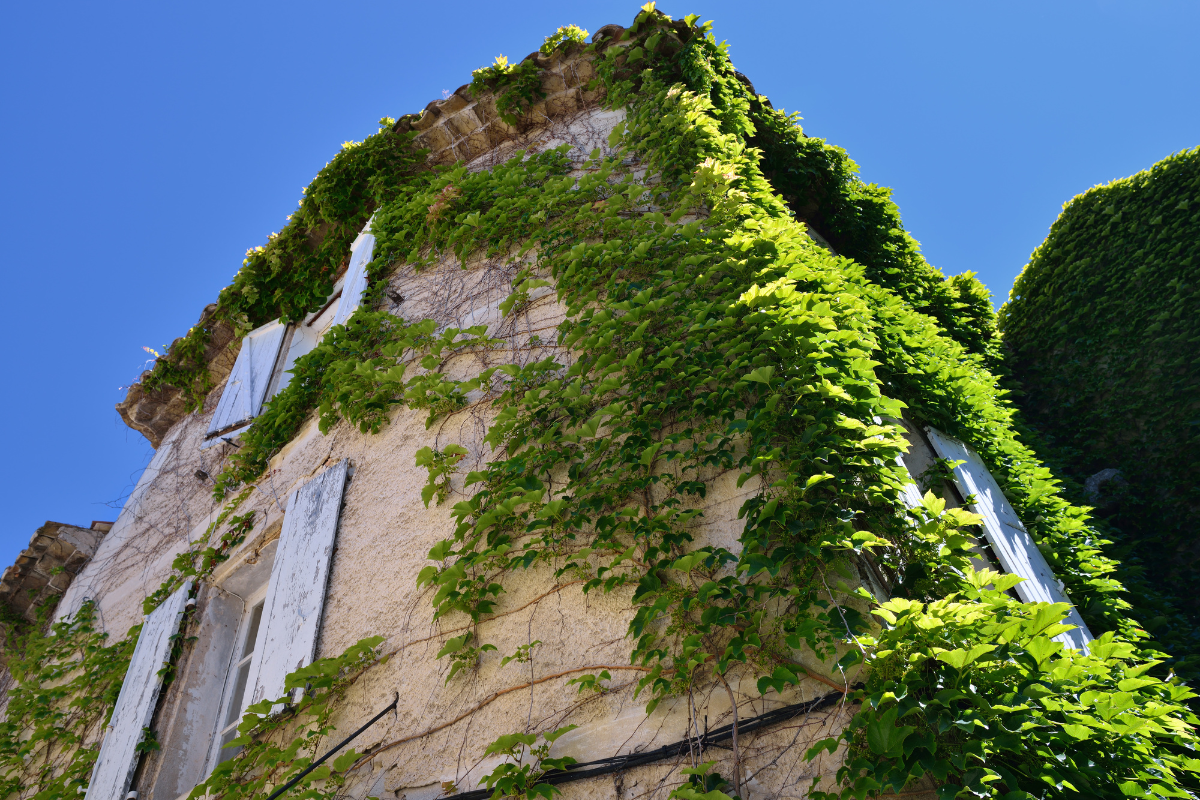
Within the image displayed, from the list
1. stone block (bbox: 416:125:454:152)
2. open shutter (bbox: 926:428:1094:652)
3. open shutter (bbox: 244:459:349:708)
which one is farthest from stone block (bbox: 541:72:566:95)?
open shutter (bbox: 926:428:1094:652)

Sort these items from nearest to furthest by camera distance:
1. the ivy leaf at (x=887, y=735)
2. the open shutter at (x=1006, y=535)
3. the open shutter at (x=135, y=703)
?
the ivy leaf at (x=887, y=735), the open shutter at (x=1006, y=535), the open shutter at (x=135, y=703)

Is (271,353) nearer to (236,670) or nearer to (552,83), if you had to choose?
(236,670)

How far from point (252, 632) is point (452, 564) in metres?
1.87

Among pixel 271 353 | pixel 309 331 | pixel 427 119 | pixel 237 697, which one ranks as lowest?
pixel 237 697

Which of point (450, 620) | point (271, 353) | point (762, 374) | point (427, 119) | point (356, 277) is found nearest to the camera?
point (762, 374)

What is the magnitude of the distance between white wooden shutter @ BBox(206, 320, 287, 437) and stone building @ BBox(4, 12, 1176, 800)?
0.02 meters

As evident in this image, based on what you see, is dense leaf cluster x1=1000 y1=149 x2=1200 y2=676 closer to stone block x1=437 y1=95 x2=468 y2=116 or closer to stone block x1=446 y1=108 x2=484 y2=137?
stone block x1=446 y1=108 x2=484 y2=137

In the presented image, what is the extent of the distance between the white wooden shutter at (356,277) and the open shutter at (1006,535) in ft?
11.6

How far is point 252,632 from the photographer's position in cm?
413

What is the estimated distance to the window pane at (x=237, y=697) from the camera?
377 centimetres

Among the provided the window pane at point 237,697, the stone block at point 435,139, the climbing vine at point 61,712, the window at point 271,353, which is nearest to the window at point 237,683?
the window pane at point 237,697

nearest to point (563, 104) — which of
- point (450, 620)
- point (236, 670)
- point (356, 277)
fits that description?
point (356, 277)

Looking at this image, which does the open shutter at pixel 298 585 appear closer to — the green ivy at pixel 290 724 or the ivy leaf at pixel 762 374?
the green ivy at pixel 290 724

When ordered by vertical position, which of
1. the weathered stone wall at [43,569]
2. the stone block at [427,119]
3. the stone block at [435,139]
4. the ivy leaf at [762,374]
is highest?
the stone block at [427,119]
